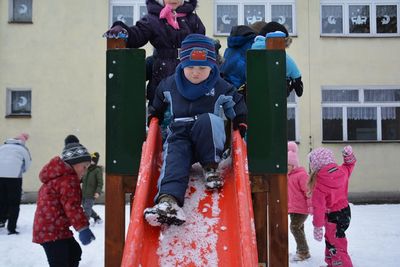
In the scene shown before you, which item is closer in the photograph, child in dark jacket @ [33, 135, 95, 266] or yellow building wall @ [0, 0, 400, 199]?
child in dark jacket @ [33, 135, 95, 266]

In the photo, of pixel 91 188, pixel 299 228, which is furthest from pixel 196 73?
pixel 91 188

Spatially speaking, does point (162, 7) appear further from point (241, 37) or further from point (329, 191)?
point (329, 191)

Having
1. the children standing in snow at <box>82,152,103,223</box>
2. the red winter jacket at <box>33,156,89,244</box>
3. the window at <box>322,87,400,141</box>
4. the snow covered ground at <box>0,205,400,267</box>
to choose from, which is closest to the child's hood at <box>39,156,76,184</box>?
the red winter jacket at <box>33,156,89,244</box>

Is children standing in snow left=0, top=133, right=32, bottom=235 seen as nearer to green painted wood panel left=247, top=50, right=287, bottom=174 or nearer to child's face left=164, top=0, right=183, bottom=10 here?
child's face left=164, top=0, right=183, bottom=10

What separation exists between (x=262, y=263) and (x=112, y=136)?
1.92 metres

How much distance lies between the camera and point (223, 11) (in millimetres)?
12180

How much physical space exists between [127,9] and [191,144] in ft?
32.0

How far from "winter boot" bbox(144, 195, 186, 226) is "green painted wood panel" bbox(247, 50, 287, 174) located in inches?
38.9

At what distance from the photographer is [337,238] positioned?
18.0ft

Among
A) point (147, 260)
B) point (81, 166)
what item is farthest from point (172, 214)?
point (81, 166)

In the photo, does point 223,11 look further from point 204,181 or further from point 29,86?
point 204,181

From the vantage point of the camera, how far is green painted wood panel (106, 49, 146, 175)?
333 cm

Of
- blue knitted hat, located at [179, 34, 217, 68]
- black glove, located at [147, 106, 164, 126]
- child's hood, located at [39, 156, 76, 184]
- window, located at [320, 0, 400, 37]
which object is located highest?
window, located at [320, 0, 400, 37]

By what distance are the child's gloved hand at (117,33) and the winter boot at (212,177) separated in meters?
1.16
